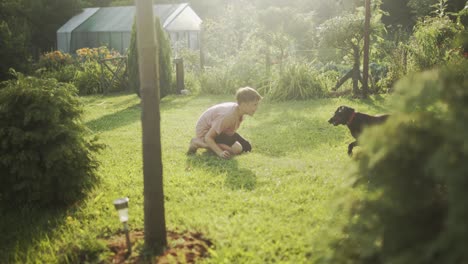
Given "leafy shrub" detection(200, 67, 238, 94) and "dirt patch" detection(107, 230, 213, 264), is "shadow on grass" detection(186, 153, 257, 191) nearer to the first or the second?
"dirt patch" detection(107, 230, 213, 264)

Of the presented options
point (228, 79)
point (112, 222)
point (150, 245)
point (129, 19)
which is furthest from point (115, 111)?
point (129, 19)

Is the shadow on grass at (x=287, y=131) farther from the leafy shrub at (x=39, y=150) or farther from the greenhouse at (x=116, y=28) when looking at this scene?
the greenhouse at (x=116, y=28)

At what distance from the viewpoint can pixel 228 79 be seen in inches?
531

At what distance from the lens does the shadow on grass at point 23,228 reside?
3.59 meters

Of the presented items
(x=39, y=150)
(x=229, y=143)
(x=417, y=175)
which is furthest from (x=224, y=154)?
(x=417, y=175)

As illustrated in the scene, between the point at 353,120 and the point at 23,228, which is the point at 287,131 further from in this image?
the point at 23,228

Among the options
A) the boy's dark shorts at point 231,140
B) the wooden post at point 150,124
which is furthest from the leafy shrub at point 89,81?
the wooden post at point 150,124

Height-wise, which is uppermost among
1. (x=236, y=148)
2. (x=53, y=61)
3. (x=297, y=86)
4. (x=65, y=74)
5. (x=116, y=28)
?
(x=116, y=28)

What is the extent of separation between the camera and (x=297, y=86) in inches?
468

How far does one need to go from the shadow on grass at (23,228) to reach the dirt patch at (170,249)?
706mm

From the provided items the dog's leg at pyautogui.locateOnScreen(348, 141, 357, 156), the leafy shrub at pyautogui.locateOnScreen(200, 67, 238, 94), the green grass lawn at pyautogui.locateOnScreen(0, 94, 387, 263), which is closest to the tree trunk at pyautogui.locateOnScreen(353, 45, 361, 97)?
the leafy shrub at pyautogui.locateOnScreen(200, 67, 238, 94)

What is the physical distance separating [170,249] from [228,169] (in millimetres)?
2206

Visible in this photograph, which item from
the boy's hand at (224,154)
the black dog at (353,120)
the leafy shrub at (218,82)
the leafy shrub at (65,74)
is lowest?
the boy's hand at (224,154)

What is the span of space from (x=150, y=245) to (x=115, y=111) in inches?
321
